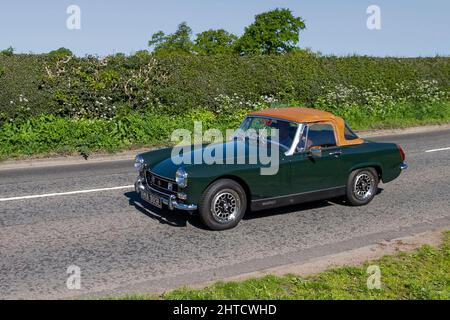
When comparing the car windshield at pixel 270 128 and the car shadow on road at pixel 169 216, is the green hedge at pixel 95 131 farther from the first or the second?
the car windshield at pixel 270 128

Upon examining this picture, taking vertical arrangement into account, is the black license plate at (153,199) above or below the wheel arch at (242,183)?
below

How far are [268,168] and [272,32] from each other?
50929 mm

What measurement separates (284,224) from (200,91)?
30.8 ft

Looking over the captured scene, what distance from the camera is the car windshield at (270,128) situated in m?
7.98

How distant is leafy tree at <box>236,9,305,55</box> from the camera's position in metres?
56.1

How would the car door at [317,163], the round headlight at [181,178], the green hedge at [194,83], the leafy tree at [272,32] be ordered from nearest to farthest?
the round headlight at [181,178] < the car door at [317,163] < the green hedge at [194,83] < the leafy tree at [272,32]

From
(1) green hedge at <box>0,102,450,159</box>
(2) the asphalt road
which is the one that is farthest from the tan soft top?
(1) green hedge at <box>0,102,450,159</box>

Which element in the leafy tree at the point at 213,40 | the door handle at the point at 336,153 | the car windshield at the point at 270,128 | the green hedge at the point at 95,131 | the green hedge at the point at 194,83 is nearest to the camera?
the car windshield at the point at 270,128

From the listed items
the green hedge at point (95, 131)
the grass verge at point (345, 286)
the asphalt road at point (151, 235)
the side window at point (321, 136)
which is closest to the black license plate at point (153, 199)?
the asphalt road at point (151, 235)

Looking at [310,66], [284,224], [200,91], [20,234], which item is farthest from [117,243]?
[310,66]

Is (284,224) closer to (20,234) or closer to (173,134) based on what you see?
(20,234)

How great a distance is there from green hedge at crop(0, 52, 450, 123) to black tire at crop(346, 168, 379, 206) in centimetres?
841

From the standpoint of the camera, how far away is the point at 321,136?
8.25 metres

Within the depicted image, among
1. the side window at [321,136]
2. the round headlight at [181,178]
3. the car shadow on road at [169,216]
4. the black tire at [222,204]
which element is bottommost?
the car shadow on road at [169,216]
